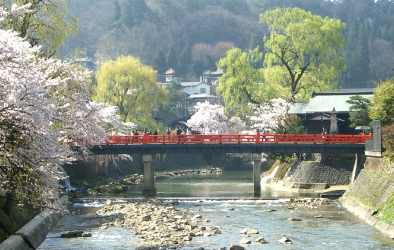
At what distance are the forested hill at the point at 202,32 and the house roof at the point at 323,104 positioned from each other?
230 feet

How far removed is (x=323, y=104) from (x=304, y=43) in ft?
24.1

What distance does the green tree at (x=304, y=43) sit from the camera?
179 feet

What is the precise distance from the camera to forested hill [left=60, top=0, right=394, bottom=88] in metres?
124

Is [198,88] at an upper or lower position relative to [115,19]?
lower

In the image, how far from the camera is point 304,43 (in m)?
54.2

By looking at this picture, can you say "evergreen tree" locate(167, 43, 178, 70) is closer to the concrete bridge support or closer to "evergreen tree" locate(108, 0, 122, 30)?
"evergreen tree" locate(108, 0, 122, 30)

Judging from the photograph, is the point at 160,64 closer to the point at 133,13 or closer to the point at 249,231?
the point at 133,13

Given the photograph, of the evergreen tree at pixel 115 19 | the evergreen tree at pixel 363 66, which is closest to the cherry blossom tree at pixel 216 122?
the evergreen tree at pixel 363 66

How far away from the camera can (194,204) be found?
3547 centimetres

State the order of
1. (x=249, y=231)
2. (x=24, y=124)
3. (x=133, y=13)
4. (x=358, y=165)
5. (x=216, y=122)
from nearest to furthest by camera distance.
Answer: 1. (x=24, y=124)
2. (x=249, y=231)
3. (x=358, y=165)
4. (x=216, y=122)
5. (x=133, y=13)

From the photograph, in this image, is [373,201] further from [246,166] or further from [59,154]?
[246,166]

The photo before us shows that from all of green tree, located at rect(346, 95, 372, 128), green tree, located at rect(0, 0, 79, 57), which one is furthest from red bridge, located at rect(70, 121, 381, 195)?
green tree, located at rect(0, 0, 79, 57)

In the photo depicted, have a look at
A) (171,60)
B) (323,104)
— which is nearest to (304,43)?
(323,104)

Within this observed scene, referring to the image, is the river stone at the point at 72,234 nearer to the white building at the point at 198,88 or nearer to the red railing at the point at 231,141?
the red railing at the point at 231,141
